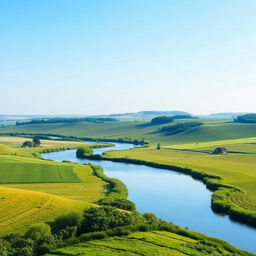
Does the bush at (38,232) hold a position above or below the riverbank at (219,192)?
above

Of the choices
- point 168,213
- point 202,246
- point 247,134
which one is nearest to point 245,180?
point 168,213

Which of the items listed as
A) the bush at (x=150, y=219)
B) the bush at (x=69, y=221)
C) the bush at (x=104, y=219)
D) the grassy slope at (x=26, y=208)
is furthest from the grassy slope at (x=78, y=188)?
the bush at (x=69, y=221)

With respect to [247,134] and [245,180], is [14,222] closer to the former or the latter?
[245,180]

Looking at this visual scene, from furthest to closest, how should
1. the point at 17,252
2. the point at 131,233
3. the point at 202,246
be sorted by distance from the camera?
the point at 131,233 < the point at 202,246 < the point at 17,252

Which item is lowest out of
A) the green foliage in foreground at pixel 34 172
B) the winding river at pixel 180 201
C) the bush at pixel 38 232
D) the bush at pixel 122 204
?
the winding river at pixel 180 201

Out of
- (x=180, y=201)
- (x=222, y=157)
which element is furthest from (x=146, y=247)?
(x=222, y=157)

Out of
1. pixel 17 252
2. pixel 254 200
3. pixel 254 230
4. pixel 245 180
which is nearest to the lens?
pixel 17 252

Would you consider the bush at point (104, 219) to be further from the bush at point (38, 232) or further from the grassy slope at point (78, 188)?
the grassy slope at point (78, 188)
